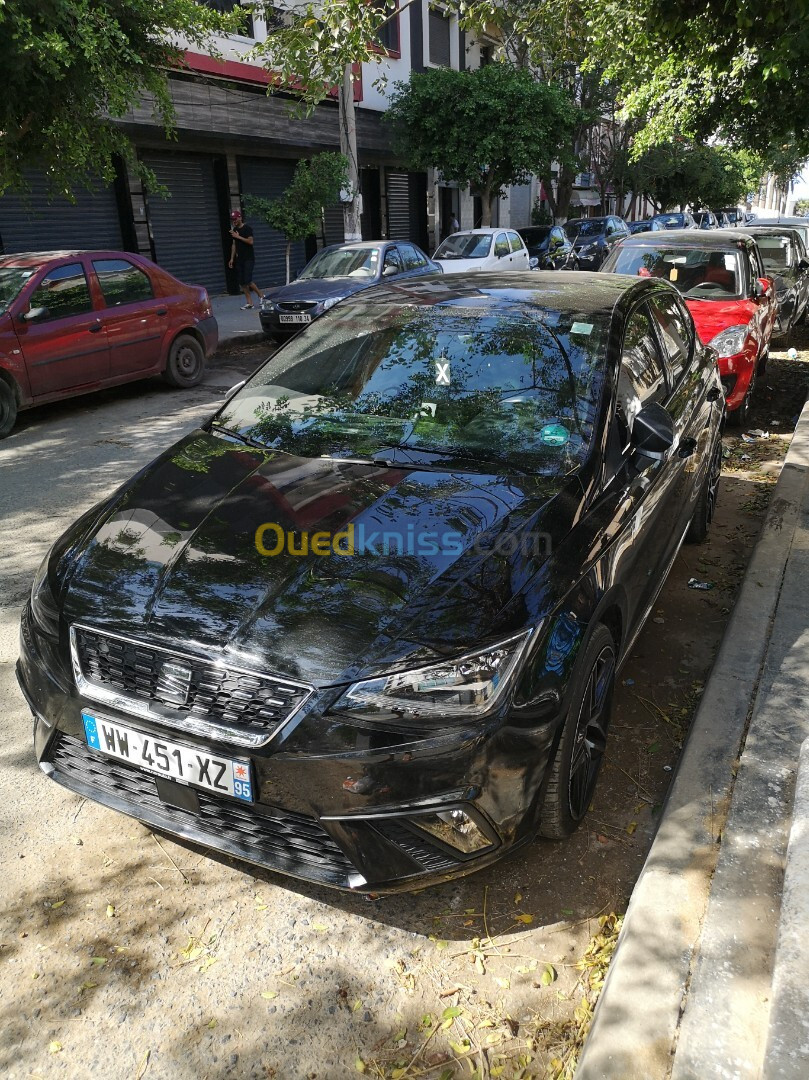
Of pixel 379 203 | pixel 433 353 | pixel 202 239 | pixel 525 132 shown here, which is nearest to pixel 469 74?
pixel 525 132

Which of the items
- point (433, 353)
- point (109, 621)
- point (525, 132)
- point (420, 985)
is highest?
point (525, 132)

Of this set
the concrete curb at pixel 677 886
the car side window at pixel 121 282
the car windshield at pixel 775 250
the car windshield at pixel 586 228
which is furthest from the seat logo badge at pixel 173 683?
the car windshield at pixel 586 228

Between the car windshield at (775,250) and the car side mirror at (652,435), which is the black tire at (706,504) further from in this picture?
the car windshield at (775,250)

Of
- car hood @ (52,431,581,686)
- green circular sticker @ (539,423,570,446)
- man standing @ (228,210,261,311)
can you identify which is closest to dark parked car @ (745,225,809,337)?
man standing @ (228,210,261,311)

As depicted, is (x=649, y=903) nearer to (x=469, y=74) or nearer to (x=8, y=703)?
(x=8, y=703)

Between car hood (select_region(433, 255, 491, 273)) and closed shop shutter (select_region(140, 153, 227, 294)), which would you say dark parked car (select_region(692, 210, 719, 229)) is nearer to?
car hood (select_region(433, 255, 491, 273))

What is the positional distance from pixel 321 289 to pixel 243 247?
3827mm

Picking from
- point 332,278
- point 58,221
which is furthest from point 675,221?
point 58,221

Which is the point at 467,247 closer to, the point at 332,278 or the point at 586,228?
the point at 332,278

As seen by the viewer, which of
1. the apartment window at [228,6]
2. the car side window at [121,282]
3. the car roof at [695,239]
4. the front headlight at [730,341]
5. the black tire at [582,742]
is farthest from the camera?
the apartment window at [228,6]

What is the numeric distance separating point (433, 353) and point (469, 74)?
70.6ft

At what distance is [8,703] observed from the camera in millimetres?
3631

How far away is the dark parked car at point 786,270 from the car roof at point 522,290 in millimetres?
7890

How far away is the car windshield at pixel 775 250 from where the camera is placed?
1320 cm
